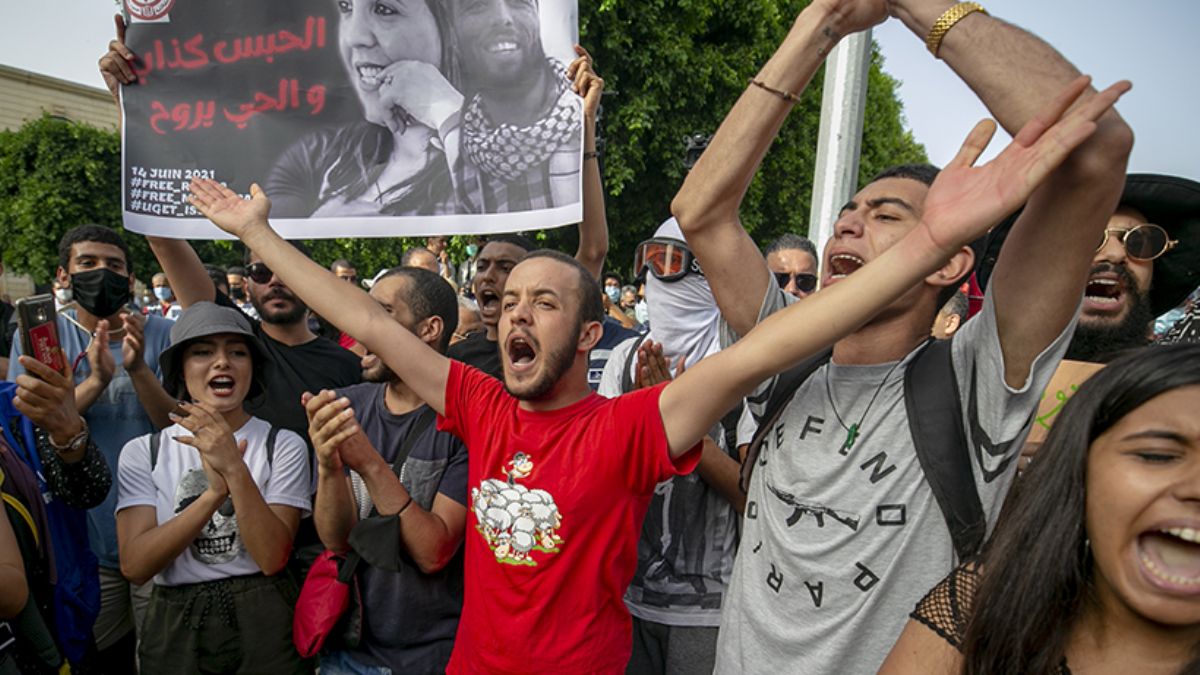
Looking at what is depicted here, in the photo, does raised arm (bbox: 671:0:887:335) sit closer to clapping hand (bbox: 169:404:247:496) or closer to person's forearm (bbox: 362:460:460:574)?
person's forearm (bbox: 362:460:460:574)

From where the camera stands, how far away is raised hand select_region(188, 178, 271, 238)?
2.35 meters

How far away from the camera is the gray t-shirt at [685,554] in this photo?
252 cm

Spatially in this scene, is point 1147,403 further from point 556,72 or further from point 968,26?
point 556,72

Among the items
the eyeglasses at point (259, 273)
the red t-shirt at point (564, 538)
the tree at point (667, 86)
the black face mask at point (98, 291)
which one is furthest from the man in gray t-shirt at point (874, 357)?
the tree at point (667, 86)

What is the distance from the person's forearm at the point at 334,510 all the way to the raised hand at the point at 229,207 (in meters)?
0.83

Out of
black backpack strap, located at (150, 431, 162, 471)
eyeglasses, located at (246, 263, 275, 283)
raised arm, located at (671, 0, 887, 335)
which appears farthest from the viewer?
eyeglasses, located at (246, 263, 275, 283)

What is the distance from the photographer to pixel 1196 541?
1.16 meters

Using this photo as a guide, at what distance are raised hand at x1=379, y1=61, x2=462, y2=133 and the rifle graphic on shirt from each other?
2.48 m

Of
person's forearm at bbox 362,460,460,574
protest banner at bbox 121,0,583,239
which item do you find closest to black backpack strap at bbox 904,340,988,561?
person's forearm at bbox 362,460,460,574

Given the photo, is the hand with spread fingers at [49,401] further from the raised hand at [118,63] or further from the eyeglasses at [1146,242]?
the eyeglasses at [1146,242]

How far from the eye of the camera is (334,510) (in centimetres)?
235

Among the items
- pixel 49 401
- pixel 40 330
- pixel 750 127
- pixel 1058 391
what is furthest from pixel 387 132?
pixel 1058 391

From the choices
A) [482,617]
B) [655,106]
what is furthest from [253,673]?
[655,106]

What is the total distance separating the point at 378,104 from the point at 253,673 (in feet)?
8.17
